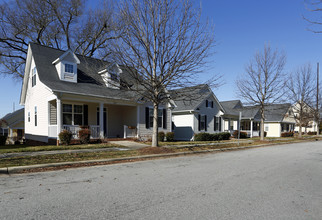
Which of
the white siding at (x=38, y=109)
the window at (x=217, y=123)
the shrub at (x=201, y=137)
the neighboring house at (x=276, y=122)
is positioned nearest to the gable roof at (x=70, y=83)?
the white siding at (x=38, y=109)

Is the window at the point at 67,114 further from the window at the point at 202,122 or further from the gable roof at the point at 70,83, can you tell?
the window at the point at 202,122

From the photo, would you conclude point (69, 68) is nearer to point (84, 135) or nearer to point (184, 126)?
point (84, 135)

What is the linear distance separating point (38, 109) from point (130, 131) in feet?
23.7

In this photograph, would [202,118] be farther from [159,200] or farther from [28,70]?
[159,200]

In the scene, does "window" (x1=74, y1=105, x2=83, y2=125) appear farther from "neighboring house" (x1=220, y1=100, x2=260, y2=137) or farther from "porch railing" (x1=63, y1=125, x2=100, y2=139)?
"neighboring house" (x1=220, y1=100, x2=260, y2=137)

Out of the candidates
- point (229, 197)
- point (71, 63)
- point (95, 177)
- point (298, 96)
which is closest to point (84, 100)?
point (71, 63)

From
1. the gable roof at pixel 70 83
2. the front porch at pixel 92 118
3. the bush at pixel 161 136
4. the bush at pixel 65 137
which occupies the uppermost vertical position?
the gable roof at pixel 70 83

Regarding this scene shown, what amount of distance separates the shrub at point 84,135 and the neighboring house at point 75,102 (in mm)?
762

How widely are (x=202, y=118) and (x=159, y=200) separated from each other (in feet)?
71.0

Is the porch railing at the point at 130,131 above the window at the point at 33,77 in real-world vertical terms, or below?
below

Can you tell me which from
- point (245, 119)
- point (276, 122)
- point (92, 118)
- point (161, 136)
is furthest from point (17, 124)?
point (276, 122)

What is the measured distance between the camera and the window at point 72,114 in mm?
16266

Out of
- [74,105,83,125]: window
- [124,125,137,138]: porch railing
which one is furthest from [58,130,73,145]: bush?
[124,125,137,138]: porch railing

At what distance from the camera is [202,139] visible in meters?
23.4
